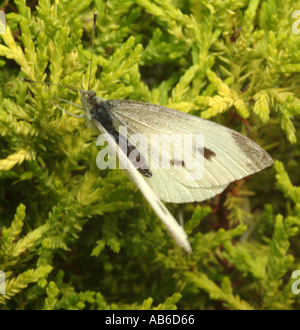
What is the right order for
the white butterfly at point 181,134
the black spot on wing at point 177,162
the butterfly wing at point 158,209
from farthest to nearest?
the black spot on wing at point 177,162, the white butterfly at point 181,134, the butterfly wing at point 158,209

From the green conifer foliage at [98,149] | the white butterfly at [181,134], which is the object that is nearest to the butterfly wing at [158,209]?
the white butterfly at [181,134]

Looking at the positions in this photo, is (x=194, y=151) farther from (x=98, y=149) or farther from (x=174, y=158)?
(x=98, y=149)

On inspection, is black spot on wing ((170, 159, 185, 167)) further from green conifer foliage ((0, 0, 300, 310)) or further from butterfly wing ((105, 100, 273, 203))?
green conifer foliage ((0, 0, 300, 310))

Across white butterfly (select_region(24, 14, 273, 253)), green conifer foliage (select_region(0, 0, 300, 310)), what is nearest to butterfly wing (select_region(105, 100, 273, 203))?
white butterfly (select_region(24, 14, 273, 253))

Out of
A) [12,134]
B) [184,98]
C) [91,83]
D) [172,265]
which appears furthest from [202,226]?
[12,134]

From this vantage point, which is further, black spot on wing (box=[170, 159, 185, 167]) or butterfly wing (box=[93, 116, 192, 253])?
black spot on wing (box=[170, 159, 185, 167])

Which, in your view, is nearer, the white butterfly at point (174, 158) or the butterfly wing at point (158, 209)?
the butterfly wing at point (158, 209)

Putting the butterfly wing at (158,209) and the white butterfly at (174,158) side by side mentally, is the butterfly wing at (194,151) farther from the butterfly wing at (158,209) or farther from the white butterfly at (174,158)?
the butterfly wing at (158,209)

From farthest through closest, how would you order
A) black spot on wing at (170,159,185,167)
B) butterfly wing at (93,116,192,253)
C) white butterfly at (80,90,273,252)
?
black spot on wing at (170,159,185,167) < white butterfly at (80,90,273,252) < butterfly wing at (93,116,192,253)

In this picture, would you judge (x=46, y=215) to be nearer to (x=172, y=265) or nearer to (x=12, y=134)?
(x=12, y=134)
